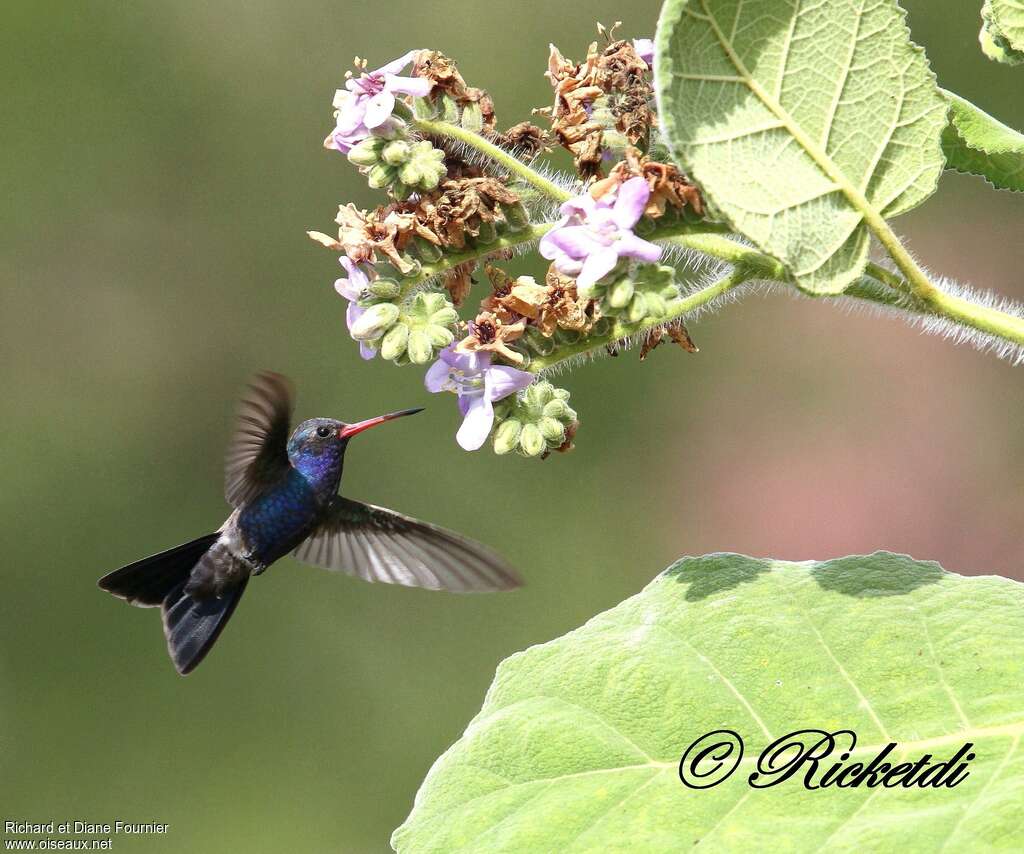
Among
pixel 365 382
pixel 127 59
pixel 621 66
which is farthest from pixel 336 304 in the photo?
pixel 621 66

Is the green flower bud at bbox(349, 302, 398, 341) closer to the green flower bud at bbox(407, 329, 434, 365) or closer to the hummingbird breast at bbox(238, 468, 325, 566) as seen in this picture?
the green flower bud at bbox(407, 329, 434, 365)

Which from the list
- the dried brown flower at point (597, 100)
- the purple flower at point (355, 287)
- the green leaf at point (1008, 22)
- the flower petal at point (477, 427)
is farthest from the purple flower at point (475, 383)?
the green leaf at point (1008, 22)

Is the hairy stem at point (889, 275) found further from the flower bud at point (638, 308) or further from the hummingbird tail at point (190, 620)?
the hummingbird tail at point (190, 620)

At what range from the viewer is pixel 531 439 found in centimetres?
194

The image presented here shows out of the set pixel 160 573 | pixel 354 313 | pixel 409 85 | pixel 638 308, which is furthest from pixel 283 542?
pixel 638 308

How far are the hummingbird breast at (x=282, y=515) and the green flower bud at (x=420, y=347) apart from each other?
141 cm

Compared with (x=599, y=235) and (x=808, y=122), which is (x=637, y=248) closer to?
(x=599, y=235)

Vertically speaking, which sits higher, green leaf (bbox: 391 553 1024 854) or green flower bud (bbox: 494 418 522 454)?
green flower bud (bbox: 494 418 522 454)

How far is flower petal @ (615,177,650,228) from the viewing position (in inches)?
68.2

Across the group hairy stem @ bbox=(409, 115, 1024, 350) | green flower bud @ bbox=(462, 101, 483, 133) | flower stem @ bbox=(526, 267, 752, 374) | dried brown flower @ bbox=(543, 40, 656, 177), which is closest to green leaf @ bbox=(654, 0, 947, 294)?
hairy stem @ bbox=(409, 115, 1024, 350)

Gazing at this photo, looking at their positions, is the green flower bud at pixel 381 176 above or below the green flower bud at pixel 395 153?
below

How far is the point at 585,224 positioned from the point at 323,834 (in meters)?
5.07

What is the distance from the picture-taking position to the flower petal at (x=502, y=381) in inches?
74.9

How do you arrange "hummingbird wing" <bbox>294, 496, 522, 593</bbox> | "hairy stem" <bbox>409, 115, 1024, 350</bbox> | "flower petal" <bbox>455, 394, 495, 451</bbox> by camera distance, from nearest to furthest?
"hairy stem" <bbox>409, 115, 1024, 350</bbox> < "flower petal" <bbox>455, 394, 495, 451</bbox> < "hummingbird wing" <bbox>294, 496, 522, 593</bbox>
